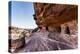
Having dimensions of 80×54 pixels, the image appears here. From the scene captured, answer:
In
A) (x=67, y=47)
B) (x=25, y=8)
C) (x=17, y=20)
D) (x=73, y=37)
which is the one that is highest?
(x=25, y=8)

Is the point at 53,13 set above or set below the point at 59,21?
above

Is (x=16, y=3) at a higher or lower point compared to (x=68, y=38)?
higher

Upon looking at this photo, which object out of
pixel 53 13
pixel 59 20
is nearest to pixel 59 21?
pixel 59 20

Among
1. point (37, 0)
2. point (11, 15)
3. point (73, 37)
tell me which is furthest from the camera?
point (73, 37)

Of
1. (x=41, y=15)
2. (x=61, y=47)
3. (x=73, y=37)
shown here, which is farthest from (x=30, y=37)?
Result: (x=73, y=37)

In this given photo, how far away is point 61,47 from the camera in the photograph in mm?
2078

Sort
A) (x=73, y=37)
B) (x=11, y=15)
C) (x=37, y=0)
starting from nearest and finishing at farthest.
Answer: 1. (x=11, y=15)
2. (x=37, y=0)
3. (x=73, y=37)

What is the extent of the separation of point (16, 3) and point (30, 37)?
0.46 m

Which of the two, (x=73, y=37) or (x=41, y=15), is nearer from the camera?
(x=41, y=15)

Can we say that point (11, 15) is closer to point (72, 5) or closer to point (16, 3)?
point (16, 3)

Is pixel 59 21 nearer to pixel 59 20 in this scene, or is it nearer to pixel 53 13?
pixel 59 20

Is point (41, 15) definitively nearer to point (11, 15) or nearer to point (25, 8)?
point (25, 8)

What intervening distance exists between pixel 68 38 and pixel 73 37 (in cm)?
8

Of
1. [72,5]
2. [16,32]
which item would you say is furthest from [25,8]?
[72,5]
